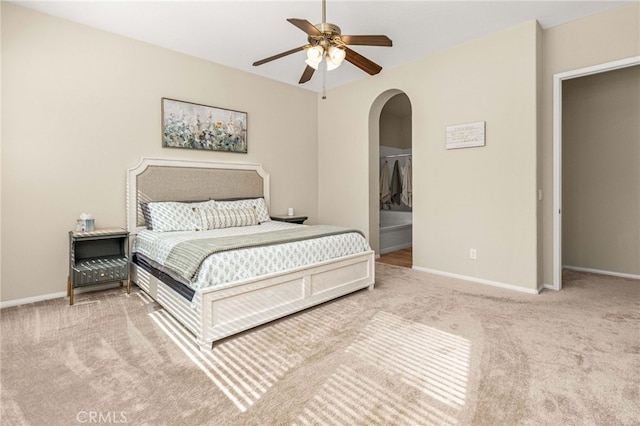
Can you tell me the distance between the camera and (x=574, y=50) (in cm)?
335

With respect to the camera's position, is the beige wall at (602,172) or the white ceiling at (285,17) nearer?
the white ceiling at (285,17)

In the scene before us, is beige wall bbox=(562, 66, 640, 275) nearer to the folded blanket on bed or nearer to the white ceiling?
the white ceiling

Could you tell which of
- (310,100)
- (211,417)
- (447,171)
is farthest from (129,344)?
(310,100)

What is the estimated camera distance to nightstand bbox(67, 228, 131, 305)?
3076 millimetres

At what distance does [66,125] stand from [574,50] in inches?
203

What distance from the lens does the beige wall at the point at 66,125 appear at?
3.04 metres

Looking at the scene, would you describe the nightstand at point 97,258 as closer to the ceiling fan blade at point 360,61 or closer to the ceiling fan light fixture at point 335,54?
the ceiling fan light fixture at point 335,54

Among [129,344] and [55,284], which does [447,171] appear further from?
[55,284]

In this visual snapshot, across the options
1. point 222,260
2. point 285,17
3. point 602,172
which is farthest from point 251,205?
point 602,172

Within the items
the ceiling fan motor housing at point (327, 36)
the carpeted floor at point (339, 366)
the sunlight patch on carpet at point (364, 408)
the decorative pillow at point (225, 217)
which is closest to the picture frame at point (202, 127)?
the decorative pillow at point (225, 217)

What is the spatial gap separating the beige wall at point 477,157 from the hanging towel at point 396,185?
263 centimetres

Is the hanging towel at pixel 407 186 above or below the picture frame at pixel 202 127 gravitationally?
below

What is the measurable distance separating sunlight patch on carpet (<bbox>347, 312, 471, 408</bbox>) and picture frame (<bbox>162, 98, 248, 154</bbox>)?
3047 millimetres

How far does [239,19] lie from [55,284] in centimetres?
323
